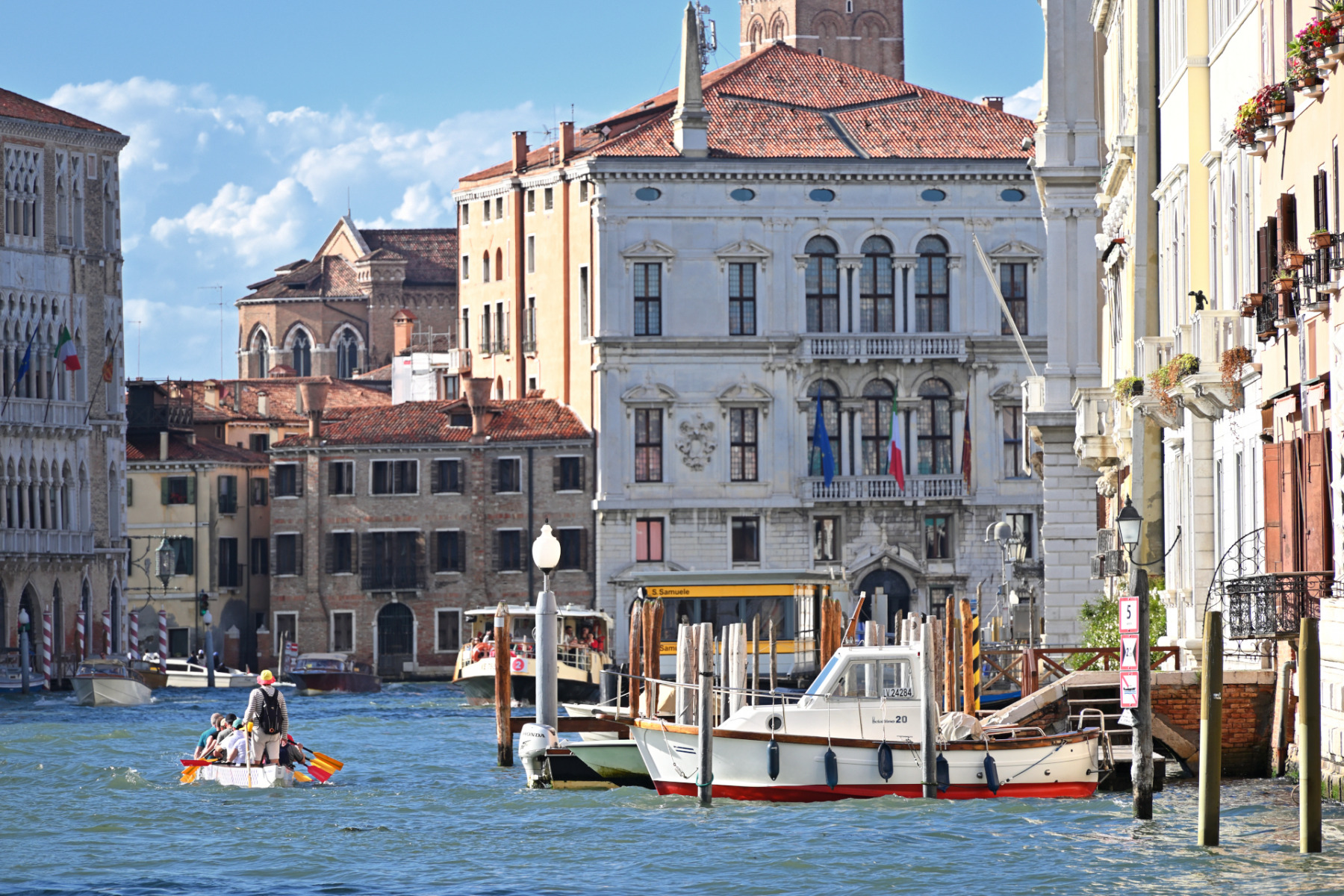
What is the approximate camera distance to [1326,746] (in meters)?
21.6

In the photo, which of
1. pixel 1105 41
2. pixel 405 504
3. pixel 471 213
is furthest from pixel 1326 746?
pixel 471 213

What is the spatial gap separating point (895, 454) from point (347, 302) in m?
37.3

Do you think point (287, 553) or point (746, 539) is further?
point (287, 553)

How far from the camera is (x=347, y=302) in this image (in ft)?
316

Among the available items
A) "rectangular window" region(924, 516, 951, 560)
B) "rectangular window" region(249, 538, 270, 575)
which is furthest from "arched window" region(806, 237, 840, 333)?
"rectangular window" region(249, 538, 270, 575)

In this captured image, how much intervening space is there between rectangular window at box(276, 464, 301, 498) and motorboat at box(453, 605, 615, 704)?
12026 mm

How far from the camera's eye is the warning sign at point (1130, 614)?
21.2 metres

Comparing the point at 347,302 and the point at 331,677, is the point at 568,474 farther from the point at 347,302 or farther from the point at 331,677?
the point at 347,302

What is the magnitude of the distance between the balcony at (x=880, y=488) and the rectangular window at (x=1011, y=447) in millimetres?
1375

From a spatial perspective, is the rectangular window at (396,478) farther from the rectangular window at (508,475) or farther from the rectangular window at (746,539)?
the rectangular window at (746,539)

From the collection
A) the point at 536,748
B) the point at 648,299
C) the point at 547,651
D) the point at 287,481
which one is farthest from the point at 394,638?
the point at 536,748

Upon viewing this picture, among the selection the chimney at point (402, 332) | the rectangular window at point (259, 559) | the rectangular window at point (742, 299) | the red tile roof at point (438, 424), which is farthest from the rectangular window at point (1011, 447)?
the chimney at point (402, 332)

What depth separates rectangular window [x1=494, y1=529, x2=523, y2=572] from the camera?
219 feet

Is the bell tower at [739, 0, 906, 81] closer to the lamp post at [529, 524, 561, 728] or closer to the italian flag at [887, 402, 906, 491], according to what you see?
the italian flag at [887, 402, 906, 491]
